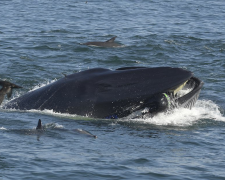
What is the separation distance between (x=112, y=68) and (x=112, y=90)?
10497mm

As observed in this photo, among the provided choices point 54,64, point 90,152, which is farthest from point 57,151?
point 54,64

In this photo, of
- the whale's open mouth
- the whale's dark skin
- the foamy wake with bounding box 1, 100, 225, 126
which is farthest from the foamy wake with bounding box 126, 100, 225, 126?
the whale's dark skin

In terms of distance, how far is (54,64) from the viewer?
23203 mm

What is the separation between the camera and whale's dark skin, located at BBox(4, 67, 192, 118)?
1261 cm

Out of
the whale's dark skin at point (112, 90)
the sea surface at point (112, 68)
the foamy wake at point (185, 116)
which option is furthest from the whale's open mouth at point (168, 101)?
the sea surface at point (112, 68)

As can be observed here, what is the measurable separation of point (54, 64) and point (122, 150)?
11666 millimetres

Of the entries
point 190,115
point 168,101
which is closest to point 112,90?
point 168,101

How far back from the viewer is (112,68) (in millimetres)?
23109

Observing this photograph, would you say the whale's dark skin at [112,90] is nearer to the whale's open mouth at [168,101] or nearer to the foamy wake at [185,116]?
→ the whale's open mouth at [168,101]

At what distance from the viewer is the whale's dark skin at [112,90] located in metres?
12.6

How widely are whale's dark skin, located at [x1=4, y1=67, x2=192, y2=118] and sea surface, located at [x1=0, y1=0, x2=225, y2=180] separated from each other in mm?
362

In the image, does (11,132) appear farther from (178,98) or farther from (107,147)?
(178,98)

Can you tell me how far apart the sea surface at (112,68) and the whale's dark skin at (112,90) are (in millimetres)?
362

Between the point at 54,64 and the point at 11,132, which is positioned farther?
the point at 54,64
